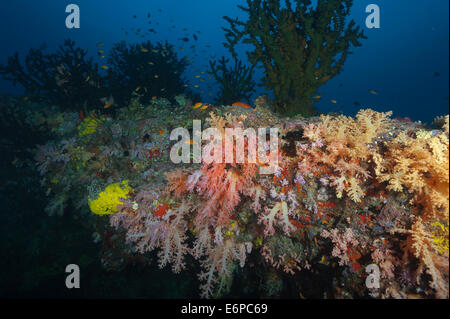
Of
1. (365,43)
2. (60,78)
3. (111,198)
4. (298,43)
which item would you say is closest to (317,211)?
(111,198)

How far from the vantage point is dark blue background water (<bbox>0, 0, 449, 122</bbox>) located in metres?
71.7

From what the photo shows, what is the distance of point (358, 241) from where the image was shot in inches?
106

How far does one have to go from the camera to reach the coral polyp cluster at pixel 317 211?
2391mm

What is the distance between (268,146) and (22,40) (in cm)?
10681

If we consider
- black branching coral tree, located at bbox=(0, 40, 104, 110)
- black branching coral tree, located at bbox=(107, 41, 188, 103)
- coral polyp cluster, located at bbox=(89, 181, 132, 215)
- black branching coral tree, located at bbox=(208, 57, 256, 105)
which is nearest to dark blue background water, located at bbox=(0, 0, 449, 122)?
black branching coral tree, located at bbox=(107, 41, 188, 103)

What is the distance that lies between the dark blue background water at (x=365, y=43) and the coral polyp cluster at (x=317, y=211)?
76.4 meters

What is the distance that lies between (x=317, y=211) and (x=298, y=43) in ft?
14.6

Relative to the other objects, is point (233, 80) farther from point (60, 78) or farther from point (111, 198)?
point (60, 78)

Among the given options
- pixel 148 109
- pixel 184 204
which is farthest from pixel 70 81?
pixel 184 204

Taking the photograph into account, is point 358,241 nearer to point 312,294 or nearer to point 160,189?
point 312,294

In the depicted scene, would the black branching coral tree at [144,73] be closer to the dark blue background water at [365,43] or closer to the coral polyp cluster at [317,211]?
the coral polyp cluster at [317,211]

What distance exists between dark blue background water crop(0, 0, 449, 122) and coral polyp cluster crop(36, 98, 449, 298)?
76387 mm

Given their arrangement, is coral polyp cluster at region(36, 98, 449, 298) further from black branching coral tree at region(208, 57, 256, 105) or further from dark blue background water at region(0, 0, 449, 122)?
dark blue background water at region(0, 0, 449, 122)

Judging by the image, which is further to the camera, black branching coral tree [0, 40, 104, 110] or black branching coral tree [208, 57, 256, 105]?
black branching coral tree [208, 57, 256, 105]
